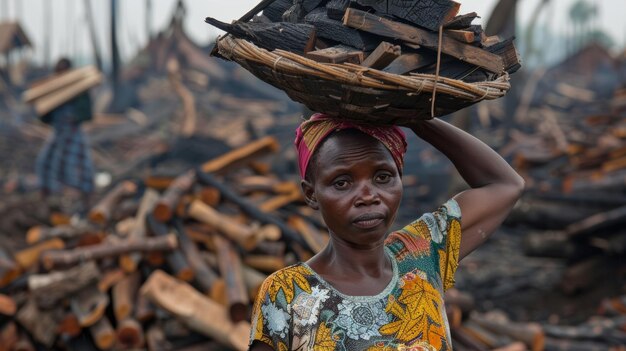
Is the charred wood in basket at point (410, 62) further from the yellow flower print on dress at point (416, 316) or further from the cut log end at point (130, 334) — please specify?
the cut log end at point (130, 334)

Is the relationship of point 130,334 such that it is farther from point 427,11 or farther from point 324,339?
point 427,11

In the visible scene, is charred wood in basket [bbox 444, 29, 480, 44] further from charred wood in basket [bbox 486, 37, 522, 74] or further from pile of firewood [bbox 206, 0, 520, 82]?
charred wood in basket [bbox 486, 37, 522, 74]

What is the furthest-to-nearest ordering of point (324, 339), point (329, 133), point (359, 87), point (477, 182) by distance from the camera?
point (477, 182)
point (329, 133)
point (324, 339)
point (359, 87)

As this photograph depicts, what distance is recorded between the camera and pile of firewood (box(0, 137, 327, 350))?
225 inches

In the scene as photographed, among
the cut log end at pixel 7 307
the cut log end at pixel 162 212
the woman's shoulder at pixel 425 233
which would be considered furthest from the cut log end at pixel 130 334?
the woman's shoulder at pixel 425 233

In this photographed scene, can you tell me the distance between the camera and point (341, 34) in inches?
87.8

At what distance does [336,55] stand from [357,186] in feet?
1.24

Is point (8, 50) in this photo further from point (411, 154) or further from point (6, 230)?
point (6, 230)


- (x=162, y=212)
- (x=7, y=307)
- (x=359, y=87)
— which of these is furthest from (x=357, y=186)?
(x=162, y=212)

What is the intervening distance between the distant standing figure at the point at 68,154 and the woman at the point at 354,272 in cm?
791

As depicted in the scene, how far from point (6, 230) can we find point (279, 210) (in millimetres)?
2957

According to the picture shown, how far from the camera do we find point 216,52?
2.42m

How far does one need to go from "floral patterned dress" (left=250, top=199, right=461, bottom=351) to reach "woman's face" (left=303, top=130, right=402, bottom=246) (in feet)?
0.55

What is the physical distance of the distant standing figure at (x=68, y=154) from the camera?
975 centimetres
